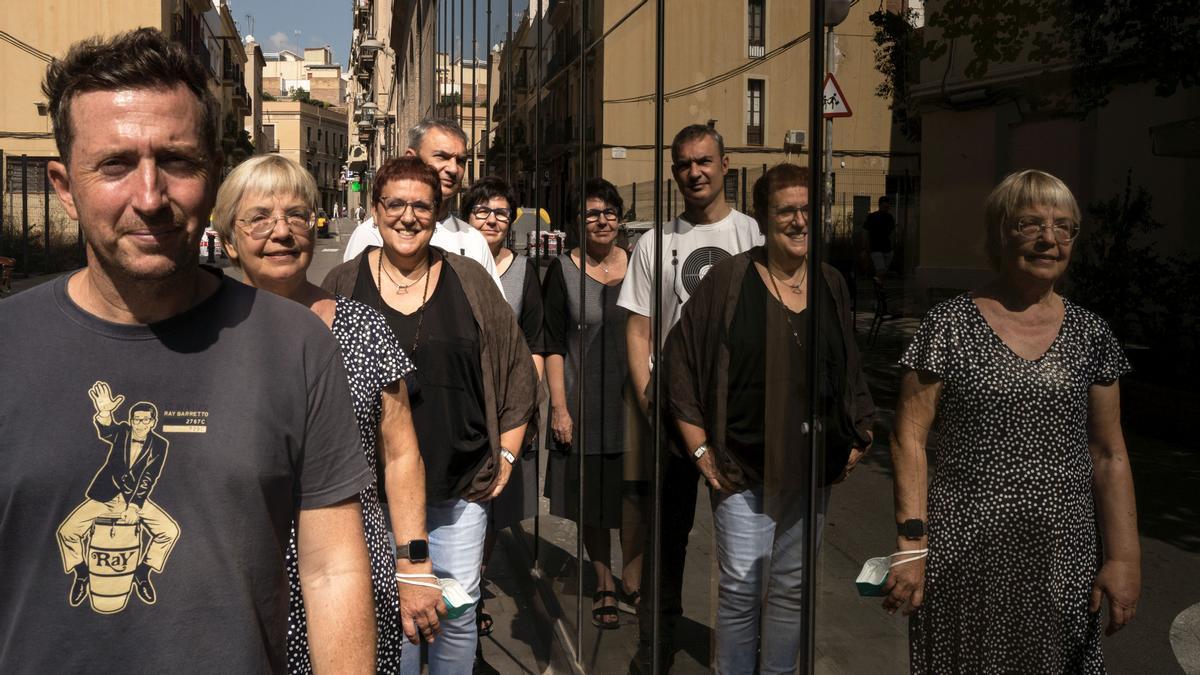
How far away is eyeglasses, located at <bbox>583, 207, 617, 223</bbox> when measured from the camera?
4.23 m

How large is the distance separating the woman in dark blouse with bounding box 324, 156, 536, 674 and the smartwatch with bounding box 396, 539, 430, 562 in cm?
66

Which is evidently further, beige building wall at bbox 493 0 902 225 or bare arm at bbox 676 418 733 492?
bare arm at bbox 676 418 733 492

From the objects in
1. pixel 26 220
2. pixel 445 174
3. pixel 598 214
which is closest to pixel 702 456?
pixel 598 214

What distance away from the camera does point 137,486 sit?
67.6 inches

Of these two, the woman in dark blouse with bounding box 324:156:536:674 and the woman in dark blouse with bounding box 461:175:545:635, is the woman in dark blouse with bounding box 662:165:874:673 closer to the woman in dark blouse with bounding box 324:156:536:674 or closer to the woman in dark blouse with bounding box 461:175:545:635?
the woman in dark blouse with bounding box 324:156:536:674

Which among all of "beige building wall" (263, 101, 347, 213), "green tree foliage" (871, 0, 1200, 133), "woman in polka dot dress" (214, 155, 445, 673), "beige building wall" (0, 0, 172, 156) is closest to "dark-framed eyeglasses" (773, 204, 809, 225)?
"green tree foliage" (871, 0, 1200, 133)

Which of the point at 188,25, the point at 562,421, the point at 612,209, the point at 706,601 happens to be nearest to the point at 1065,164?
the point at 706,601

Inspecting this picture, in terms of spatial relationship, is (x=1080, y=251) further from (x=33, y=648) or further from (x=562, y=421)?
(x=562, y=421)

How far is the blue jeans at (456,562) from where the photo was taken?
3.91 m

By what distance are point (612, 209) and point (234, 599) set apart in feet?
8.64

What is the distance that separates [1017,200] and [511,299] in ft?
12.9

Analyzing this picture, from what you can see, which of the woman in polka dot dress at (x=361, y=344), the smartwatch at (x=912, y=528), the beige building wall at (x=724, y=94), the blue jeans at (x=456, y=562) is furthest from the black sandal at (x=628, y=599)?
the smartwatch at (x=912, y=528)

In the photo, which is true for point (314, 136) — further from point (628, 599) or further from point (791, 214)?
point (791, 214)

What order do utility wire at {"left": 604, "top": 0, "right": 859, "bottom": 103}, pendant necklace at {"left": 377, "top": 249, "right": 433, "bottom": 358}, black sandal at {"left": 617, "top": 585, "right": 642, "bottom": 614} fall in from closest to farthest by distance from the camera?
1. utility wire at {"left": 604, "top": 0, "right": 859, "bottom": 103}
2. black sandal at {"left": 617, "top": 585, "right": 642, "bottom": 614}
3. pendant necklace at {"left": 377, "top": 249, "right": 433, "bottom": 358}
